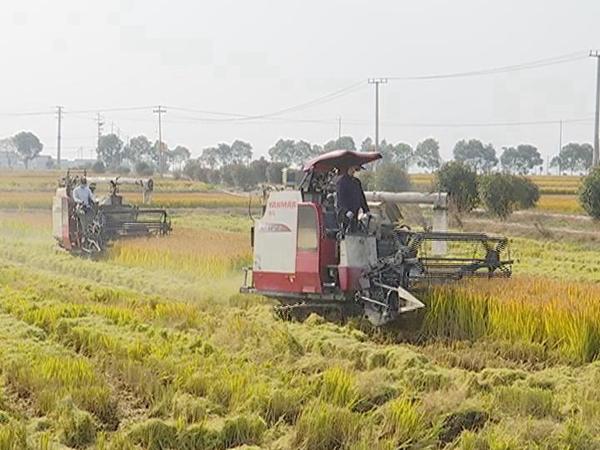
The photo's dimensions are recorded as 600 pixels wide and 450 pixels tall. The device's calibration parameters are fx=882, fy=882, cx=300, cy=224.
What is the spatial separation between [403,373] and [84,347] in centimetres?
339

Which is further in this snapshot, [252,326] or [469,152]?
[469,152]

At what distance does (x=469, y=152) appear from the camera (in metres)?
132

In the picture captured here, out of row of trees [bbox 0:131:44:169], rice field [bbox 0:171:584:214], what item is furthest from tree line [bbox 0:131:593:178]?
rice field [bbox 0:171:584:214]

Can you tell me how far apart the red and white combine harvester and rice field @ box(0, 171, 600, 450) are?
39cm

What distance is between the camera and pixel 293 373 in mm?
8367

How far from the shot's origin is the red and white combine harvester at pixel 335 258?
10906 millimetres

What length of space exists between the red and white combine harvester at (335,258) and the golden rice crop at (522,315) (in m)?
0.52

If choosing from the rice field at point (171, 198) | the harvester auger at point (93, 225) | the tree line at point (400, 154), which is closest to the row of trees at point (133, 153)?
the tree line at point (400, 154)

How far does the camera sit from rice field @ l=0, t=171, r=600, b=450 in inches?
254

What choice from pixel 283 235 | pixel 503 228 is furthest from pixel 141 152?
pixel 283 235

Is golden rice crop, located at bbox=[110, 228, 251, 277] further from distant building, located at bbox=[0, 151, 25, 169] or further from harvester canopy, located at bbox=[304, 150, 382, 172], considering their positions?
Result: distant building, located at bbox=[0, 151, 25, 169]

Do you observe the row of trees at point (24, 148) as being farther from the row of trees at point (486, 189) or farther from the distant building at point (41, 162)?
the row of trees at point (486, 189)

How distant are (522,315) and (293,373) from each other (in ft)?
9.51

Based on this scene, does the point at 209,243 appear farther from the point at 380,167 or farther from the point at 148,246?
the point at 380,167
